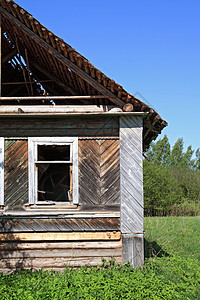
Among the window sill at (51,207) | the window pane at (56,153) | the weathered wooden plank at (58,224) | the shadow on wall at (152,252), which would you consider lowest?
the shadow on wall at (152,252)

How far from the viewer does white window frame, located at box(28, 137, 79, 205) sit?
6879mm

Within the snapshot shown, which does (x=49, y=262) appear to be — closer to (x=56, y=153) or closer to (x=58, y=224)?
(x=58, y=224)

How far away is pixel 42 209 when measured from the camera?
6.84 metres

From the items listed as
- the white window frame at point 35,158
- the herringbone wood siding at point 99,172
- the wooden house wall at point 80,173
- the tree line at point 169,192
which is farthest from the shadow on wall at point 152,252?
the tree line at point 169,192

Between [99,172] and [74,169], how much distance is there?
0.58 m

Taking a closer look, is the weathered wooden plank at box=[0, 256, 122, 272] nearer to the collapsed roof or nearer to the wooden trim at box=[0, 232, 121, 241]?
the wooden trim at box=[0, 232, 121, 241]

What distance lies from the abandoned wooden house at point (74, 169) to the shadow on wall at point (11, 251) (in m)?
0.02

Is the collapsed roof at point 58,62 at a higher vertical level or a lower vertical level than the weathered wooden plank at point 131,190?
higher

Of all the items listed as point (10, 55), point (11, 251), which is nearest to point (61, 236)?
point (11, 251)

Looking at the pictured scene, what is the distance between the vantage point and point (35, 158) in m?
6.99

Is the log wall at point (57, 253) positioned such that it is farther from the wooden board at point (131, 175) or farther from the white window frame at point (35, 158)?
the white window frame at point (35, 158)

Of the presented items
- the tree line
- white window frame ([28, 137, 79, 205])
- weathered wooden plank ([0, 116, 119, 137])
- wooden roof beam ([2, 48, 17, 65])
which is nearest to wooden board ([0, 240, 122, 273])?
white window frame ([28, 137, 79, 205])

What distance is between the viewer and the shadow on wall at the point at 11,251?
6754mm

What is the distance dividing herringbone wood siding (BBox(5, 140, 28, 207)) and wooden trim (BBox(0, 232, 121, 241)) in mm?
713
